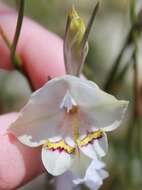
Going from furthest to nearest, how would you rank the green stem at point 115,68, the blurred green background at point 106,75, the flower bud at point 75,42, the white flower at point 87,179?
the blurred green background at point 106,75 < the green stem at point 115,68 < the white flower at point 87,179 < the flower bud at point 75,42

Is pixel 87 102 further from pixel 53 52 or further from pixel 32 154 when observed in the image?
pixel 53 52

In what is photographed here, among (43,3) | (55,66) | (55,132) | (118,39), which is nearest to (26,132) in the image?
(55,132)

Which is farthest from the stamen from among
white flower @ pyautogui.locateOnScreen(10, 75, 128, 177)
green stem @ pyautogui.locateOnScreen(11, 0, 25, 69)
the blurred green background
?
the blurred green background

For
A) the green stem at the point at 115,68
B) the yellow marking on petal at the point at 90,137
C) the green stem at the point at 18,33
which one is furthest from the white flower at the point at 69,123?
the green stem at the point at 115,68

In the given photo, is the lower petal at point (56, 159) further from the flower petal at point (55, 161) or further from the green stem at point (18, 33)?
the green stem at point (18, 33)

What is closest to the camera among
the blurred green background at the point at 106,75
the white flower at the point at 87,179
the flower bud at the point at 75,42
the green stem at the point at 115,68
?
the flower bud at the point at 75,42

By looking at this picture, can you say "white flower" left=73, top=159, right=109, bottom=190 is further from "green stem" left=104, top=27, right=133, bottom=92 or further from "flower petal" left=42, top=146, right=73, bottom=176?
"green stem" left=104, top=27, right=133, bottom=92

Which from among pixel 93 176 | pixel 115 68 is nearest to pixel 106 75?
pixel 115 68

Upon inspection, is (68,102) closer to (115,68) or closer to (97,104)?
(97,104)
